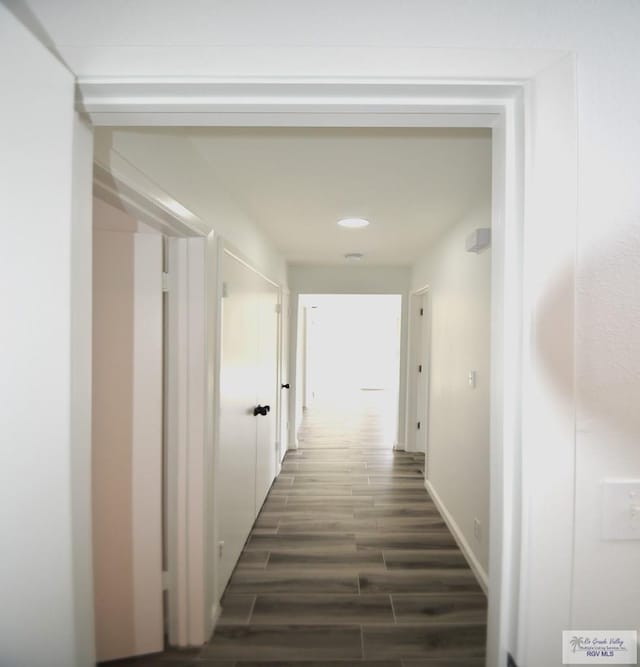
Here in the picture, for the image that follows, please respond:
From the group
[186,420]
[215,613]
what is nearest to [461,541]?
[215,613]

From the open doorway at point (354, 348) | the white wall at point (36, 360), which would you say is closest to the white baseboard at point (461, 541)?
the white wall at point (36, 360)

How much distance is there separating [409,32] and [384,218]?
211cm

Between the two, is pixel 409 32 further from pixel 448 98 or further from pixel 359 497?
pixel 359 497

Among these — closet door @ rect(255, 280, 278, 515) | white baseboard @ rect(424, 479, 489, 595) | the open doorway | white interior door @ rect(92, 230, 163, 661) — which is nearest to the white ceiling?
white interior door @ rect(92, 230, 163, 661)

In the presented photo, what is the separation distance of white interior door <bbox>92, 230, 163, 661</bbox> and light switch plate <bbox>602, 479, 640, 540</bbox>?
5.31 ft

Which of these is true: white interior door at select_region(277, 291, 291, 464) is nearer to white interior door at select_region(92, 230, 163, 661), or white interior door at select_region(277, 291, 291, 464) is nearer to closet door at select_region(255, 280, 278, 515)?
closet door at select_region(255, 280, 278, 515)

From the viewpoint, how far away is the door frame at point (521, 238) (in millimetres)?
621

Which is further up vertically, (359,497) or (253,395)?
(253,395)

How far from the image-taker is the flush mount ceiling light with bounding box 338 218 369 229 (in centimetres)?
273

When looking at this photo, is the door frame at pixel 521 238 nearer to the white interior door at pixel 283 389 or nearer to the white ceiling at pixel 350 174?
the white ceiling at pixel 350 174

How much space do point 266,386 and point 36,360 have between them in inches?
111

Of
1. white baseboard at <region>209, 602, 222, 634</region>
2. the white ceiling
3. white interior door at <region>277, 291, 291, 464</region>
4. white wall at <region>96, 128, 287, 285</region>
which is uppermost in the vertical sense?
the white ceiling

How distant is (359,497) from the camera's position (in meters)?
3.51

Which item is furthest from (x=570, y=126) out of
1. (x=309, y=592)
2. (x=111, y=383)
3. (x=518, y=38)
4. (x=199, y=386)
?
(x=309, y=592)
